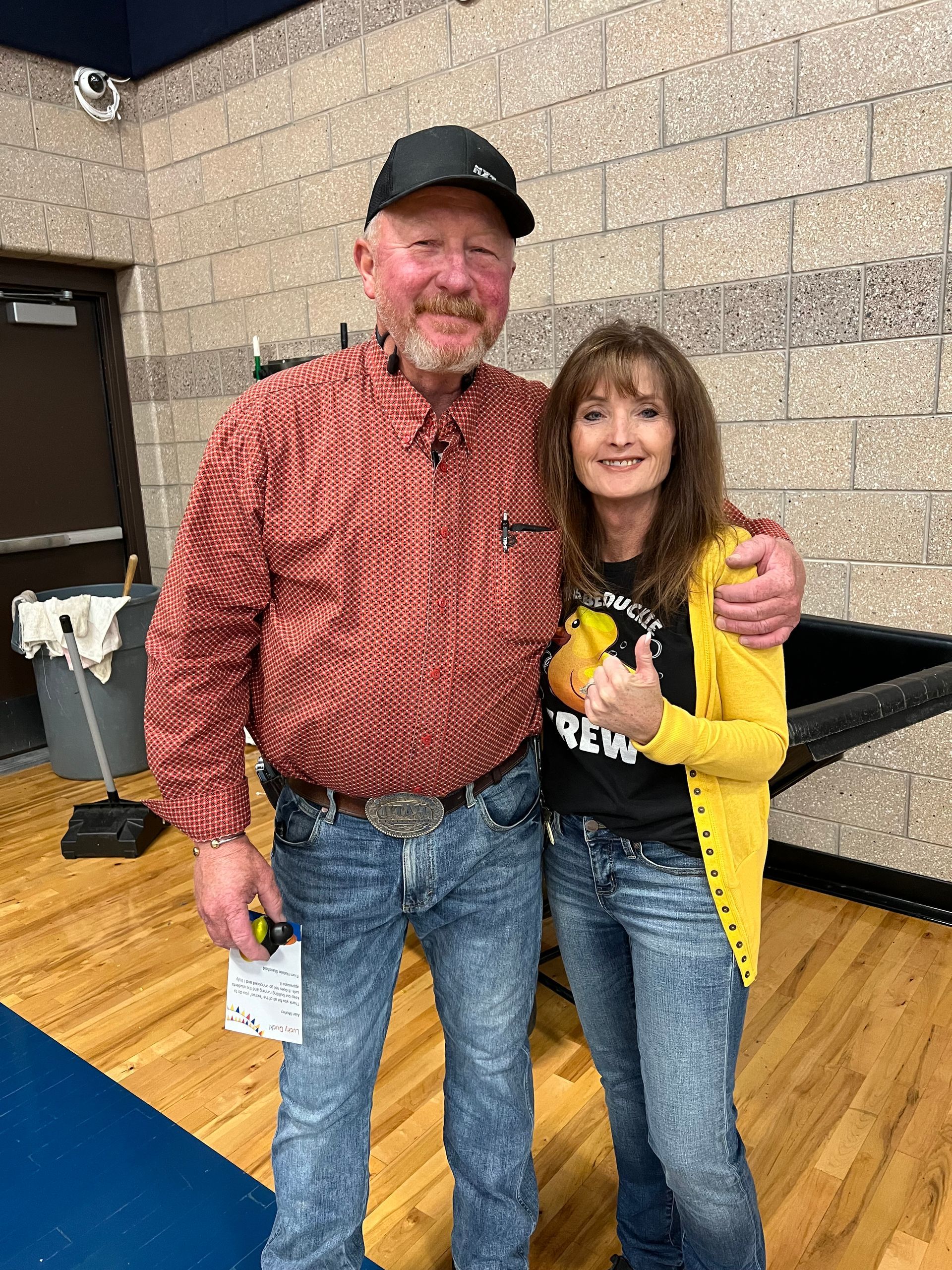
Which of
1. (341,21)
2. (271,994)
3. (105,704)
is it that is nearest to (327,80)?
(341,21)

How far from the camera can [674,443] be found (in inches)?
45.7

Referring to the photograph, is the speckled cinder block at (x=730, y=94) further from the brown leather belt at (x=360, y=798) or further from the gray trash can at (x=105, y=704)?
the gray trash can at (x=105, y=704)

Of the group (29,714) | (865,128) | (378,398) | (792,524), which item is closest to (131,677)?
(29,714)

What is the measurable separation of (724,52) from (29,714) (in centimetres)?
397

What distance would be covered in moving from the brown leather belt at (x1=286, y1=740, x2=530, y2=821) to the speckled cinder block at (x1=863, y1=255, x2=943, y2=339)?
6.28 feet

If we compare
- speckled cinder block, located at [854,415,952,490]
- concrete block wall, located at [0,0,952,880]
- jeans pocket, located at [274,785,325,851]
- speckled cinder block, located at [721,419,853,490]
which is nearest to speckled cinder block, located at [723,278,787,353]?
concrete block wall, located at [0,0,952,880]

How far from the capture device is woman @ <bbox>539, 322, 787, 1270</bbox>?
1.09 m

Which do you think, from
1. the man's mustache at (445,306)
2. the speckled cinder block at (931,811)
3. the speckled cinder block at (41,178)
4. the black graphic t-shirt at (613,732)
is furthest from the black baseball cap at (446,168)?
the speckled cinder block at (41,178)

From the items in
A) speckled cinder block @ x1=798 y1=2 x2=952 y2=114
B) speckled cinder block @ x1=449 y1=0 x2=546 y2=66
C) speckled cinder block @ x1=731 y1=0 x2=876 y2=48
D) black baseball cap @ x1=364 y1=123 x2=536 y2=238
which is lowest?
black baseball cap @ x1=364 y1=123 x2=536 y2=238

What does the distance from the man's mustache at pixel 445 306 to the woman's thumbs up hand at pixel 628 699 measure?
1.61ft

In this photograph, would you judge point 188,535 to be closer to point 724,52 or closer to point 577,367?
point 577,367

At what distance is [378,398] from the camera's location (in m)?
1.19

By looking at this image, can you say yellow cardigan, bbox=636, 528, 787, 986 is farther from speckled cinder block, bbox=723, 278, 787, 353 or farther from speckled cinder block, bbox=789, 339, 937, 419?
speckled cinder block, bbox=723, 278, 787, 353

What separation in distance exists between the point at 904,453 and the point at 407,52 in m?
2.37
